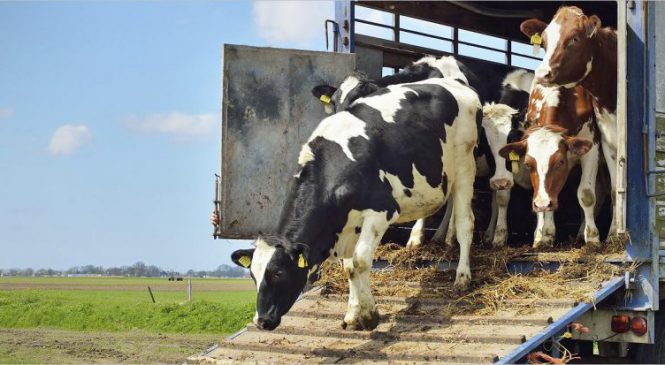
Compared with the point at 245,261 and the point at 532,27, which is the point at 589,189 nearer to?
the point at 532,27

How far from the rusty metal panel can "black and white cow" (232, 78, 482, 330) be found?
935 mm

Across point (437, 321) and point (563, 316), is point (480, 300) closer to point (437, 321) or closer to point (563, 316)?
point (437, 321)

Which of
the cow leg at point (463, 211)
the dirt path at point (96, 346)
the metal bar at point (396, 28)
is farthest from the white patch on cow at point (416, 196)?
the dirt path at point (96, 346)

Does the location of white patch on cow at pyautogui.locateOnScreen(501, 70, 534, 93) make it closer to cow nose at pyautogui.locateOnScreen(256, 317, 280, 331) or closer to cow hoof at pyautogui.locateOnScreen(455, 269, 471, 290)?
cow hoof at pyautogui.locateOnScreen(455, 269, 471, 290)

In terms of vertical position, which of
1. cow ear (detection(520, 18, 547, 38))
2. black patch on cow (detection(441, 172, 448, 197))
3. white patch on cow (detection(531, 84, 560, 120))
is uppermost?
cow ear (detection(520, 18, 547, 38))

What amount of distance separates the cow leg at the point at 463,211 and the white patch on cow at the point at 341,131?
1.30 meters

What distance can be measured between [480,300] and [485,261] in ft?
3.34

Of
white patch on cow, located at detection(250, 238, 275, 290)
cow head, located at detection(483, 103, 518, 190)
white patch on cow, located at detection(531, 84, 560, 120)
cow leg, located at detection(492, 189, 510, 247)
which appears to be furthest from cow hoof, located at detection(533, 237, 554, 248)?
white patch on cow, located at detection(250, 238, 275, 290)

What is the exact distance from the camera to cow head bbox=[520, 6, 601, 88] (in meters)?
9.09

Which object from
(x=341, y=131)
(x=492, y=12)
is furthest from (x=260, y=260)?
(x=492, y=12)

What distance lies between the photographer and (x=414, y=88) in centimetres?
952

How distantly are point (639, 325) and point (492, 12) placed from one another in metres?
5.97

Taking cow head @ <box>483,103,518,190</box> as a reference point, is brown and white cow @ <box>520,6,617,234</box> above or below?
above

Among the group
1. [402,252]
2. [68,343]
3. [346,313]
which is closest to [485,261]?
[402,252]
